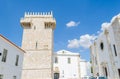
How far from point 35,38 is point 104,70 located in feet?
53.1

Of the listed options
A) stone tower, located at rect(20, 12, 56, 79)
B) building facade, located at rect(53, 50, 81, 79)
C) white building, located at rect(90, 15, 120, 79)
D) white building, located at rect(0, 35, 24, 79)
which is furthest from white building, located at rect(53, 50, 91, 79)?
white building, located at rect(0, 35, 24, 79)

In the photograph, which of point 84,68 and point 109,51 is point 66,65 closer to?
point 84,68

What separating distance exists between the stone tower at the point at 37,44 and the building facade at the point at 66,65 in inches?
357

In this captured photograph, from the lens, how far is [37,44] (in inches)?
1152

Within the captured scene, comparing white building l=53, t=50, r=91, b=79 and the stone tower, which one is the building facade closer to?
white building l=53, t=50, r=91, b=79

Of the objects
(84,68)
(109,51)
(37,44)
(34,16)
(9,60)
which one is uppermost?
(34,16)

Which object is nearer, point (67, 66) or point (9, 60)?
point (9, 60)

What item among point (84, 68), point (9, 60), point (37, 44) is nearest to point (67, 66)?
point (84, 68)

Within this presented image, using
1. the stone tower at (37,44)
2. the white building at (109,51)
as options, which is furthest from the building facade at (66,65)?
the white building at (109,51)

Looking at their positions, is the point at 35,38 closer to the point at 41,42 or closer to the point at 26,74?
the point at 41,42

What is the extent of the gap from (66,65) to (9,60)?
25.2 m

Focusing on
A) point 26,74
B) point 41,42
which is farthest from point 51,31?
point 26,74

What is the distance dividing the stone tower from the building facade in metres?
9.07

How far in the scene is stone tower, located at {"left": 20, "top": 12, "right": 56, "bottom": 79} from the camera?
2716 centimetres
